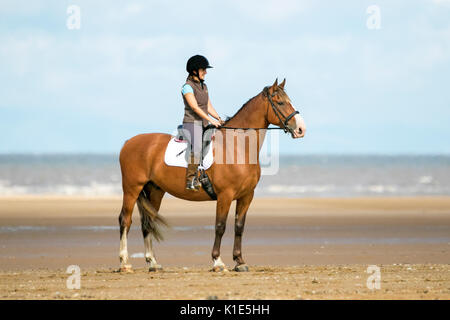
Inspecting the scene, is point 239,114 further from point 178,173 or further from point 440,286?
point 440,286

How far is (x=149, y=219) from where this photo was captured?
10258 millimetres

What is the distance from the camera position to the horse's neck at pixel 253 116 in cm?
947

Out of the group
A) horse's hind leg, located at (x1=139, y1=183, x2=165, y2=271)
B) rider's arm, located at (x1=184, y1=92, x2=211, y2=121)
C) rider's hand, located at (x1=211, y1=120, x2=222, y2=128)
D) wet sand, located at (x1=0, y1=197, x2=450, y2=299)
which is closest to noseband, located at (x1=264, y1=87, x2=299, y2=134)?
rider's hand, located at (x1=211, y1=120, x2=222, y2=128)

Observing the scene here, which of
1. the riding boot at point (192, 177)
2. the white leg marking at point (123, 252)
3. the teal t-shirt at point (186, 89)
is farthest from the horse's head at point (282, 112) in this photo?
the white leg marking at point (123, 252)

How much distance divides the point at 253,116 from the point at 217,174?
0.88 meters

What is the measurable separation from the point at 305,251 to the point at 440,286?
4481 mm

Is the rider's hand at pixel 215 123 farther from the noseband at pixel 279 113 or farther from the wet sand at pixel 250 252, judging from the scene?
the wet sand at pixel 250 252

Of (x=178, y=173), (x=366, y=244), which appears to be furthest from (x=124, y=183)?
(x=366, y=244)

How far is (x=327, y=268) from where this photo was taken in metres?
9.99

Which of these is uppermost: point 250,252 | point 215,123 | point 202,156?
point 215,123

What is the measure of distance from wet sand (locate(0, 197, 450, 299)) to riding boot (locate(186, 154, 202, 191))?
1124mm

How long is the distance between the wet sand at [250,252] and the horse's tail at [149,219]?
61cm

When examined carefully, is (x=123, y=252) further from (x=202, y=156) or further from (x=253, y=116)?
(x=253, y=116)

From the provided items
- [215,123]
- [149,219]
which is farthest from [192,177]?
[149,219]
